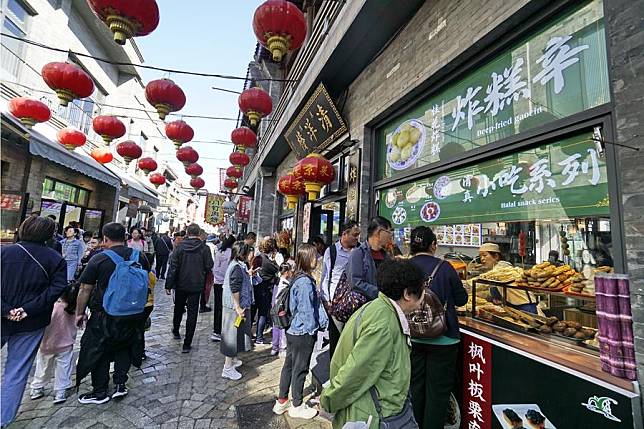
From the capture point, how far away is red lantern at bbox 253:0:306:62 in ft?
13.1

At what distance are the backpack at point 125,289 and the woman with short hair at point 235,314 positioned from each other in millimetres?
1076

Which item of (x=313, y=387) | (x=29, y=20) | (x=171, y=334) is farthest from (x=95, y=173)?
(x=313, y=387)

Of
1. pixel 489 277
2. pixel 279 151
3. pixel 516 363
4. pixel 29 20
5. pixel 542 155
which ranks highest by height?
pixel 29 20

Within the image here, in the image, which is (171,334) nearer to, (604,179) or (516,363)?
(516,363)

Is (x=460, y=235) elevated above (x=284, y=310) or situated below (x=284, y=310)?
above

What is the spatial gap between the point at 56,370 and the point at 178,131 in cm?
597

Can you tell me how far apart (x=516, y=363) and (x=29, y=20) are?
15541mm

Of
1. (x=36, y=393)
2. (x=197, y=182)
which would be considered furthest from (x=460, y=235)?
(x=197, y=182)

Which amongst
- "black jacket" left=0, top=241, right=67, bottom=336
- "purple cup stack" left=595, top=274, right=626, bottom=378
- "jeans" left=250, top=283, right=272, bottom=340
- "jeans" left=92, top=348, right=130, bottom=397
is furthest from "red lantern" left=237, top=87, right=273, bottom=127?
"purple cup stack" left=595, top=274, right=626, bottom=378

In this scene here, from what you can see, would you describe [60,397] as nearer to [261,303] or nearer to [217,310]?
[217,310]

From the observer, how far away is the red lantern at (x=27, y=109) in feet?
22.9

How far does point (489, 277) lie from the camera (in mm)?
3490

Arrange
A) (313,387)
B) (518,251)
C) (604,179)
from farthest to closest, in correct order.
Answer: (313,387) → (518,251) → (604,179)

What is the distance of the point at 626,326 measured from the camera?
6.33 ft
